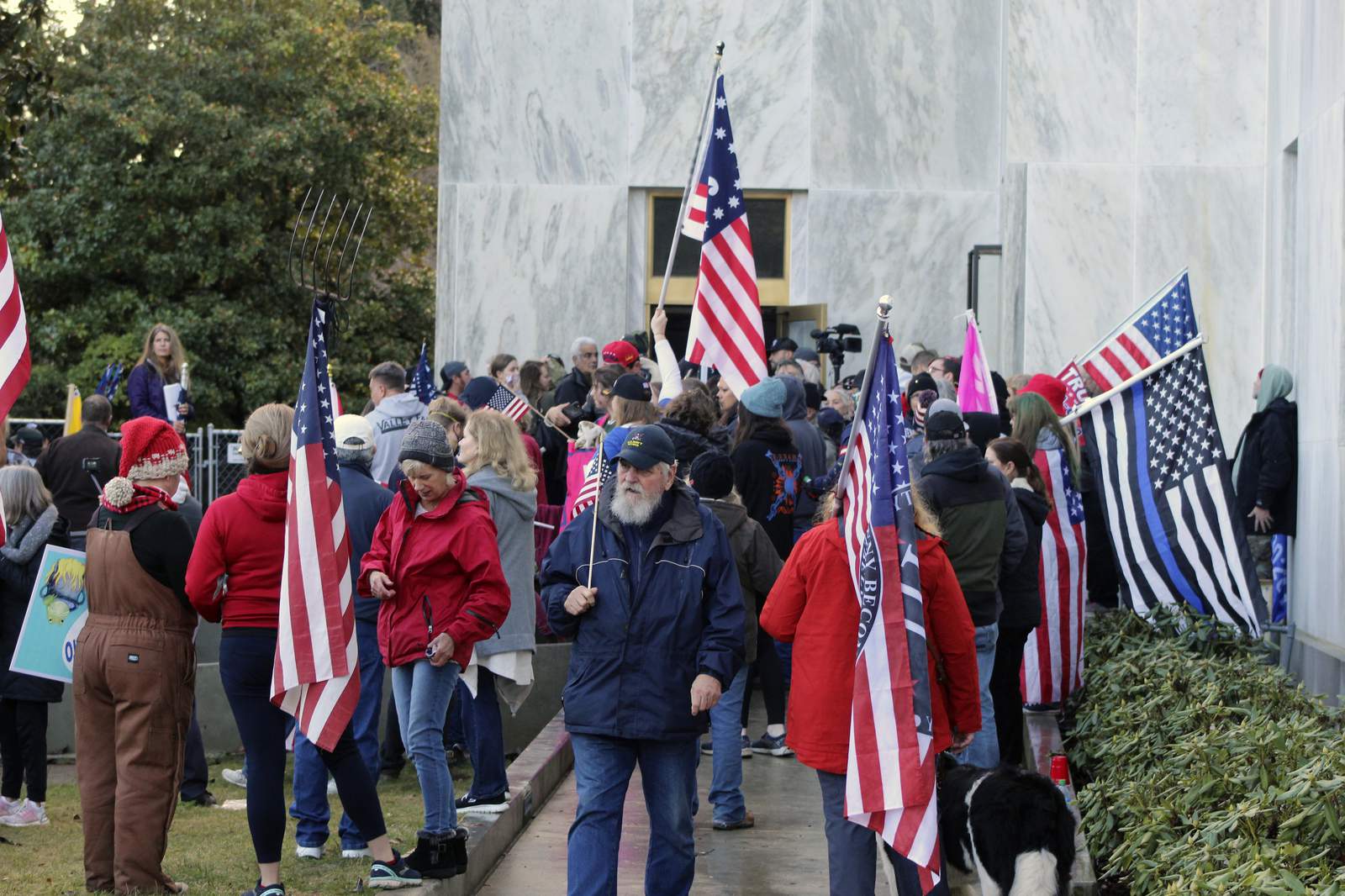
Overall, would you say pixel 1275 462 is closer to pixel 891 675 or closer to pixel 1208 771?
pixel 1208 771

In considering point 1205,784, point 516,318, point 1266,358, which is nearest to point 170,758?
point 1205,784

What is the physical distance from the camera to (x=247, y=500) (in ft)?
22.7

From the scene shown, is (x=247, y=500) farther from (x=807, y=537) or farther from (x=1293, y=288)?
(x=1293, y=288)

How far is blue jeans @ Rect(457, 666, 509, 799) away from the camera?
327 inches

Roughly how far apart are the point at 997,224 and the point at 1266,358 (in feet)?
20.2

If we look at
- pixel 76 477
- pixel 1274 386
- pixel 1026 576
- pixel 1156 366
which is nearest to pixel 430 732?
pixel 1026 576

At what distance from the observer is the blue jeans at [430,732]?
6.96 m

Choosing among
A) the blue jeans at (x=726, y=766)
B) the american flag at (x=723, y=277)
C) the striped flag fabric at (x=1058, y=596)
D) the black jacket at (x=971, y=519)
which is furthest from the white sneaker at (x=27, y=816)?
the striped flag fabric at (x=1058, y=596)

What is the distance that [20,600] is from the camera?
9.52 meters

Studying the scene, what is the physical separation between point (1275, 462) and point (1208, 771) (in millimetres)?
5342

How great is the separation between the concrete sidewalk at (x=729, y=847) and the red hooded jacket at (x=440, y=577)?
1.30 m

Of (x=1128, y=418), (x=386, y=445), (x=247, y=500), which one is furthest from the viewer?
(x=386, y=445)

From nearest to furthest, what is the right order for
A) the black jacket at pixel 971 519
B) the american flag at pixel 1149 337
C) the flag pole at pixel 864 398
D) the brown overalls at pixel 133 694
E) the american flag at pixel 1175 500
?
the flag pole at pixel 864 398, the brown overalls at pixel 133 694, the black jacket at pixel 971 519, the american flag at pixel 1175 500, the american flag at pixel 1149 337

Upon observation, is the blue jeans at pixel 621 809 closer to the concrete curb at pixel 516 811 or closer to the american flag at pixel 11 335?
the concrete curb at pixel 516 811
